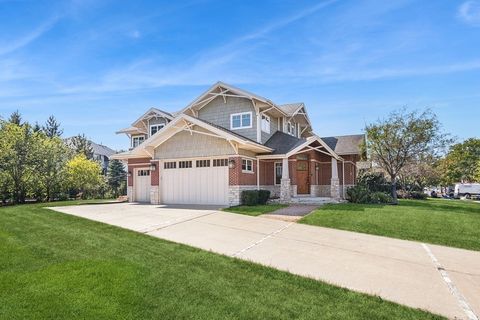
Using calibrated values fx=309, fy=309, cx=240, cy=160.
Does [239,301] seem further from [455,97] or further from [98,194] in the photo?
[98,194]

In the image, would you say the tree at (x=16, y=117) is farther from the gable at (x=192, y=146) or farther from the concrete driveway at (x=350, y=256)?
the concrete driveway at (x=350, y=256)

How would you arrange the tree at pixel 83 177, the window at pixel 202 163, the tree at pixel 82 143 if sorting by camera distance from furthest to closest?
the tree at pixel 82 143 < the tree at pixel 83 177 < the window at pixel 202 163

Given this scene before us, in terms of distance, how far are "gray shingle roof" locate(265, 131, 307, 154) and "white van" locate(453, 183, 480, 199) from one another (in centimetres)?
3689

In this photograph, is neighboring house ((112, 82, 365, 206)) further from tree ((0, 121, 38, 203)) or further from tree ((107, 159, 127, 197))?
tree ((107, 159, 127, 197))

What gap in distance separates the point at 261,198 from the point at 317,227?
632cm

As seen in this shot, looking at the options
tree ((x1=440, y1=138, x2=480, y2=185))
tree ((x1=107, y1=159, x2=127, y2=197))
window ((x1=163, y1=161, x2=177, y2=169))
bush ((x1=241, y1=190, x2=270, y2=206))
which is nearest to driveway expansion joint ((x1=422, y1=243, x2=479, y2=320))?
bush ((x1=241, y1=190, x2=270, y2=206))

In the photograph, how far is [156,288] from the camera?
498 cm

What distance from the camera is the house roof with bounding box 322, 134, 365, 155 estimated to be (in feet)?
77.3

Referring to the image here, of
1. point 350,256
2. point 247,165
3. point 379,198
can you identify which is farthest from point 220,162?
point 350,256

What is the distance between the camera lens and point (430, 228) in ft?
34.3

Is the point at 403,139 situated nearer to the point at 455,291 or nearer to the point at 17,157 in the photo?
the point at 455,291

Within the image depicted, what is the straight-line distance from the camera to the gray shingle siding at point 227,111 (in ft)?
61.0

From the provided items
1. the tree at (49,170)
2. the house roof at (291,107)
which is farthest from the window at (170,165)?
the tree at (49,170)

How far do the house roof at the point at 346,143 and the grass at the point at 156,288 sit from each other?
18.9 metres
